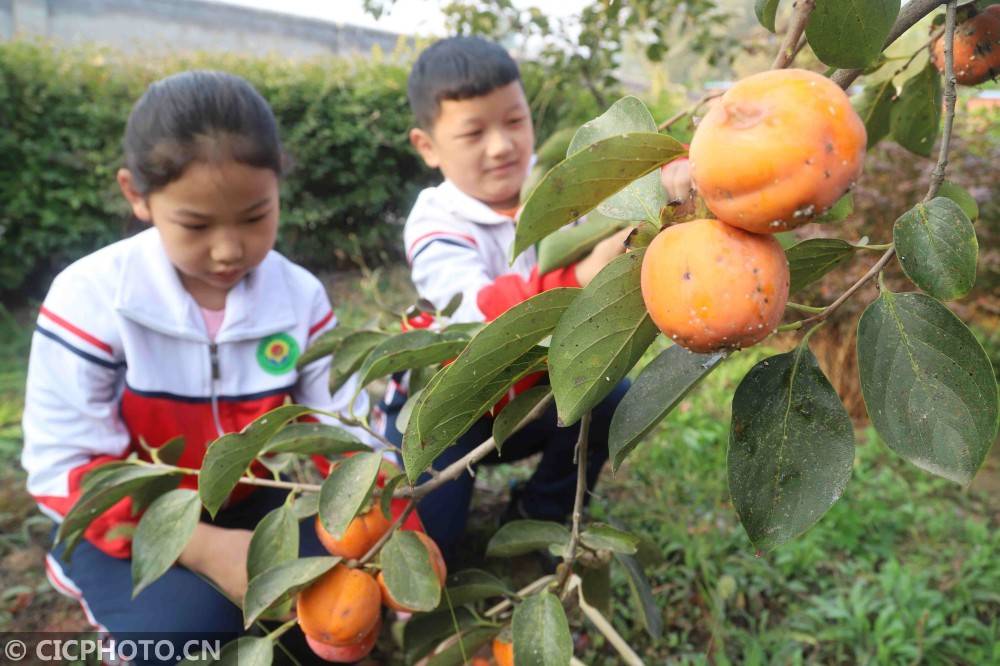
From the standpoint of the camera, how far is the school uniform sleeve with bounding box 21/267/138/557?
126 cm

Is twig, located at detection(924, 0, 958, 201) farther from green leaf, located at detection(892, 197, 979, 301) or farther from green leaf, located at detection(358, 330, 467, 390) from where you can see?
green leaf, located at detection(358, 330, 467, 390)

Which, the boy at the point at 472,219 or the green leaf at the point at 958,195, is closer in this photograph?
the green leaf at the point at 958,195

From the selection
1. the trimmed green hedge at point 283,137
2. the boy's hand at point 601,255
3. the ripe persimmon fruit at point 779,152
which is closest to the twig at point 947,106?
the ripe persimmon fruit at point 779,152

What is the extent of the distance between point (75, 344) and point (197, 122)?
0.45 meters

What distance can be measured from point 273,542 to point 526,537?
308 mm

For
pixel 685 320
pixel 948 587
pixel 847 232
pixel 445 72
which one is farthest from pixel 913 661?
pixel 847 232

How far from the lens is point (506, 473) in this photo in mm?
2322

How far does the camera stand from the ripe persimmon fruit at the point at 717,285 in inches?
15.7

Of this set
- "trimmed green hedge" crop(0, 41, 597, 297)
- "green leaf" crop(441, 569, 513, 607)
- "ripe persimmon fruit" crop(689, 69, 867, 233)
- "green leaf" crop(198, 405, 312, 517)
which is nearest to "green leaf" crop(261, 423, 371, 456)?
"green leaf" crop(198, 405, 312, 517)

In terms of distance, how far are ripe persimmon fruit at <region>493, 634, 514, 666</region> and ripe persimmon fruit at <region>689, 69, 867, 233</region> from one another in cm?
66

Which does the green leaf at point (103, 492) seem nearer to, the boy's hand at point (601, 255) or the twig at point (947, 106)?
the boy's hand at point (601, 255)

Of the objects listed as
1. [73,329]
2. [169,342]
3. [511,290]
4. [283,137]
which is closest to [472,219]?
[511,290]

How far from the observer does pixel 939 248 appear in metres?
0.46

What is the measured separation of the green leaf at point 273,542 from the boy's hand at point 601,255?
18.2 inches
